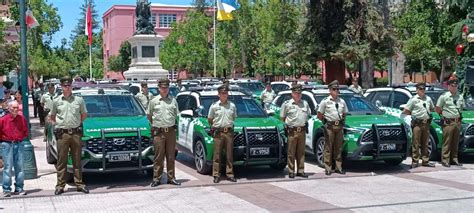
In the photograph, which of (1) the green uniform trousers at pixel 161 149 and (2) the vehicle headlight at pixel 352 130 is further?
(2) the vehicle headlight at pixel 352 130

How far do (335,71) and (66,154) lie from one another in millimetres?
20908

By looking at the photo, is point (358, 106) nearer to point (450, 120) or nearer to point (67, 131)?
point (450, 120)

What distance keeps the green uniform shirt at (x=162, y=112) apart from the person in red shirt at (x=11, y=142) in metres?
2.30

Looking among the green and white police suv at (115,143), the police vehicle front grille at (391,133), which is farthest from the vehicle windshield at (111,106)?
the police vehicle front grille at (391,133)

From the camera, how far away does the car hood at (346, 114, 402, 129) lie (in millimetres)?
12918

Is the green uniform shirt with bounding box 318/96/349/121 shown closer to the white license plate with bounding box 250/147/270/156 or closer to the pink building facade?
the white license plate with bounding box 250/147/270/156

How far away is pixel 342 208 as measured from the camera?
30.8 ft

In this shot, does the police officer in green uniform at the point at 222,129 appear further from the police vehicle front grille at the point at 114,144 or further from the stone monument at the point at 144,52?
the stone monument at the point at 144,52

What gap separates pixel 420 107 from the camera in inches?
534

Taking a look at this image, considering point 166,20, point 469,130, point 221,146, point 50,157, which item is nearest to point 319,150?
point 221,146

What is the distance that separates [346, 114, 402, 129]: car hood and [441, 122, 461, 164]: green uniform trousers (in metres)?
1.38

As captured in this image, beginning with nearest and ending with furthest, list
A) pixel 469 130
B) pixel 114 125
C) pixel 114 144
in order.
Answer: pixel 114 144 < pixel 114 125 < pixel 469 130

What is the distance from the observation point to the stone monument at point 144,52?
1436 inches

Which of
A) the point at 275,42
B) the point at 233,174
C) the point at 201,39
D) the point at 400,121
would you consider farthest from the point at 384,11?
the point at 201,39
